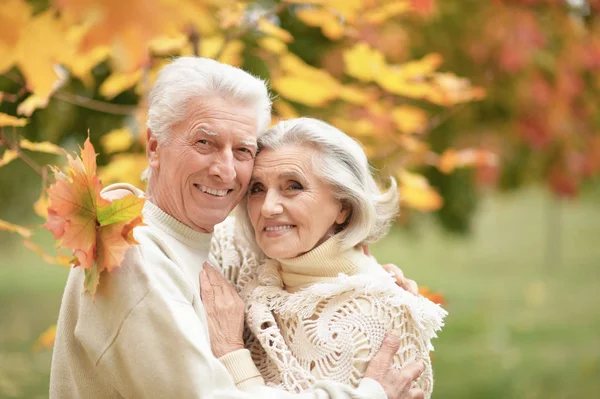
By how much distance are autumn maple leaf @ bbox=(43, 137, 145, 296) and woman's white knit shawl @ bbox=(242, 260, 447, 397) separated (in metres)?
0.57

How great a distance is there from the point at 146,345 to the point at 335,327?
0.57 metres

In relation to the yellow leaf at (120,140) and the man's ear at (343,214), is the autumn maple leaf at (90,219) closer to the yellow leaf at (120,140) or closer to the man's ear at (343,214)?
the man's ear at (343,214)

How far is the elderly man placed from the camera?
1.87 meters

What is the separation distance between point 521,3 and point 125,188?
156 inches

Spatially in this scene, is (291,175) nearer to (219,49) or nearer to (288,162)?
(288,162)

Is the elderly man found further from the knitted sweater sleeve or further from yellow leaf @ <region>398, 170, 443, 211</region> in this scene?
yellow leaf @ <region>398, 170, 443, 211</region>

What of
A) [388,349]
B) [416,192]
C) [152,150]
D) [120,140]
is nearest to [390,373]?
[388,349]

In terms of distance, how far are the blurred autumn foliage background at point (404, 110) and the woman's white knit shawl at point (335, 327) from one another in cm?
76

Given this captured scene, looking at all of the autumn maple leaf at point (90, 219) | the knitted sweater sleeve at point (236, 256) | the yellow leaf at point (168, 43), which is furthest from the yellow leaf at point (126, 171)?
the autumn maple leaf at point (90, 219)

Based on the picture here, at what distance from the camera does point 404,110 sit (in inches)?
137

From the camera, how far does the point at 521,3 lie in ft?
17.4

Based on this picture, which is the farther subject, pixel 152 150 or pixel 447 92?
pixel 447 92

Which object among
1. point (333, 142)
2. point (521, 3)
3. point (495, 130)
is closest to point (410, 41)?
point (521, 3)

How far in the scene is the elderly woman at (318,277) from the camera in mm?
2131
